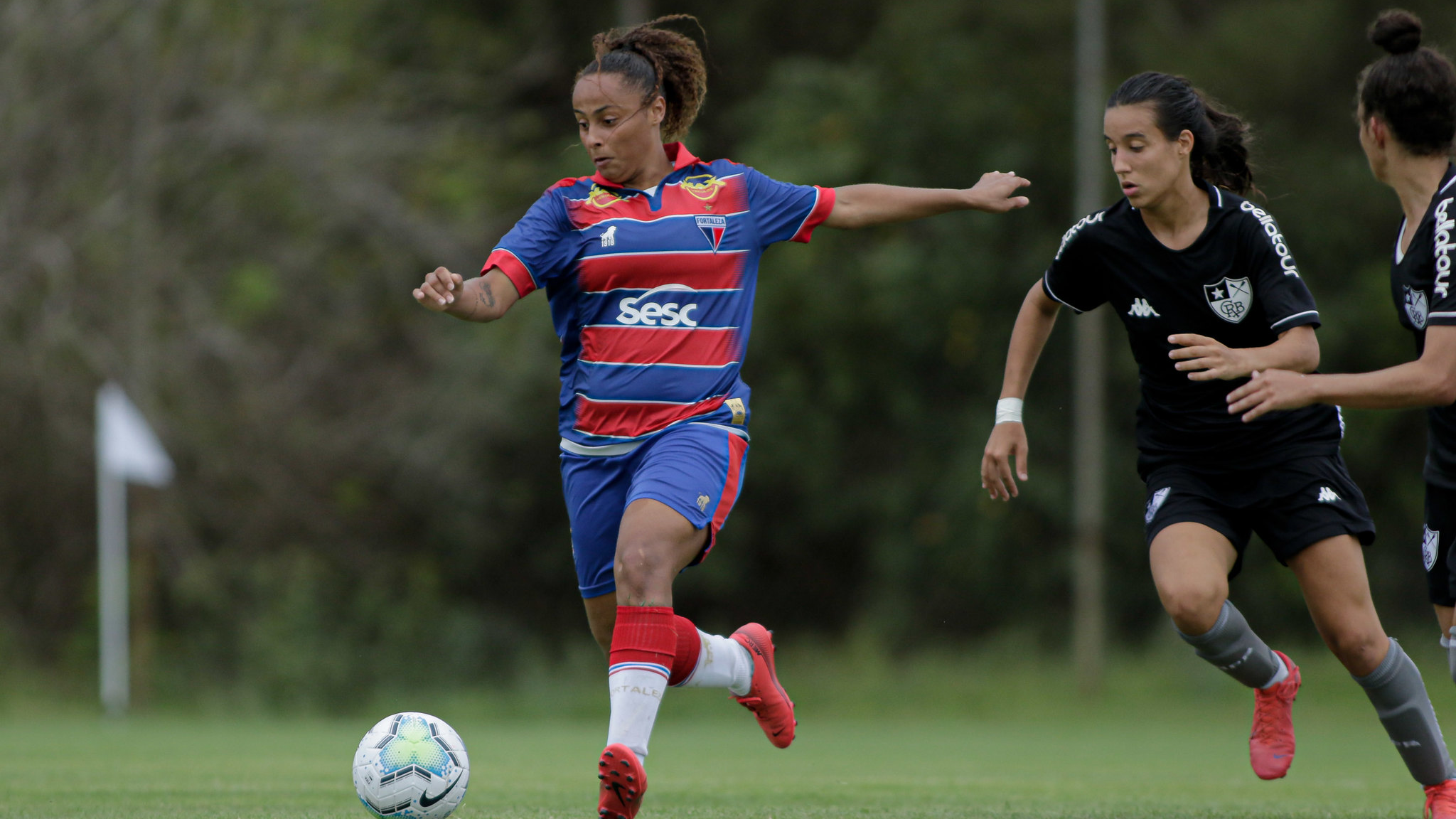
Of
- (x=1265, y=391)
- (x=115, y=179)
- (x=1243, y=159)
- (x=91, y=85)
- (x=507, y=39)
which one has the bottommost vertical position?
(x=1265, y=391)

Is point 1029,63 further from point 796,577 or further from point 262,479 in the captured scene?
point 262,479

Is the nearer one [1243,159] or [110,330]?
[1243,159]

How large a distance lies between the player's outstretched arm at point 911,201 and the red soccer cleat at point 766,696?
1.56 metres

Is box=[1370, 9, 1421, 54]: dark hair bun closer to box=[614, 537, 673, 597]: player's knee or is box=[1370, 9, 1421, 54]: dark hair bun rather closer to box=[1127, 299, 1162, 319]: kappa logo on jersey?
box=[1127, 299, 1162, 319]: kappa logo on jersey

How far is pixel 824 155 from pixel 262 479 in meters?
7.22

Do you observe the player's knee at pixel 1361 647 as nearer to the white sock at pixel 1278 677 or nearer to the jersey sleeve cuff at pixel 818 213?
the white sock at pixel 1278 677

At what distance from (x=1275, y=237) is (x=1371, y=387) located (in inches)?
36.4

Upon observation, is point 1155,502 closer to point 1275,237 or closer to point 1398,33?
point 1275,237

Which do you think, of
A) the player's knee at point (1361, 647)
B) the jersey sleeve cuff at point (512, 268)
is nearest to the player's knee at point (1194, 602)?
the player's knee at point (1361, 647)

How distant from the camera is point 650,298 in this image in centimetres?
475

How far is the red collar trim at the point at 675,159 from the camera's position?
4906 millimetres

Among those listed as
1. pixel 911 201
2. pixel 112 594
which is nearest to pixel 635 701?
pixel 911 201

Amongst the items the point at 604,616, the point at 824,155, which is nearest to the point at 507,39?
the point at 824,155

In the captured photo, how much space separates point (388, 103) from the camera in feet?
59.5
